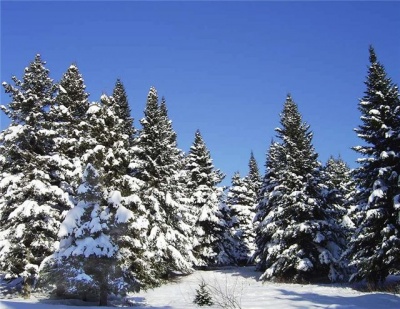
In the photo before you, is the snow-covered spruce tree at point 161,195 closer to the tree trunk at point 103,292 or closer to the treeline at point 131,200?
the treeline at point 131,200

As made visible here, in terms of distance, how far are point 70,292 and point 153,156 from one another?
573 inches

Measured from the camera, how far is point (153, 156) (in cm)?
2980

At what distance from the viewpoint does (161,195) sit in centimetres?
2869

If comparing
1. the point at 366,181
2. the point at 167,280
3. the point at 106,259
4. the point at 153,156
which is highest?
the point at 153,156

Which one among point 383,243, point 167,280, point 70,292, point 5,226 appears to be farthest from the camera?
point 167,280

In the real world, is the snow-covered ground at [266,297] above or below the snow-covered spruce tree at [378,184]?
below

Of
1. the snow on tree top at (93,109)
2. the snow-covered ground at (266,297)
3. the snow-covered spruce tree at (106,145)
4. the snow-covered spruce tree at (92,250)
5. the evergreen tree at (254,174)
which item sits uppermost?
the evergreen tree at (254,174)

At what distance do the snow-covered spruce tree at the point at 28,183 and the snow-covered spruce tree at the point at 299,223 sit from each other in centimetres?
1552

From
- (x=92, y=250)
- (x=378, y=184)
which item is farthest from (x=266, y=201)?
(x=92, y=250)

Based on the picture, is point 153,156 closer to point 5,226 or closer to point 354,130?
point 5,226

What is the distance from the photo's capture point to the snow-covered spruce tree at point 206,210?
36.1 meters

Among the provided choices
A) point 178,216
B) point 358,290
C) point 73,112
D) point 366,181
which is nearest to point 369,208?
point 366,181

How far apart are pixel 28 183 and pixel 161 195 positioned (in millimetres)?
10085

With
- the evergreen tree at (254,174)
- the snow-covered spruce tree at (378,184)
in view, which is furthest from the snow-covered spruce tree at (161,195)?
the evergreen tree at (254,174)
